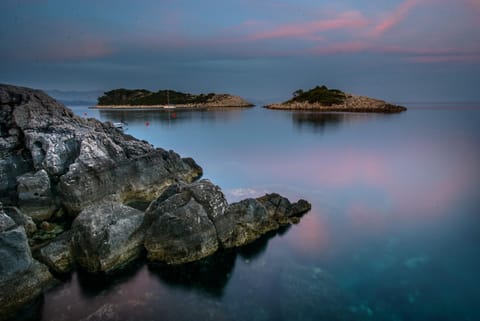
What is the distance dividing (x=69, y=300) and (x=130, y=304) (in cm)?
158

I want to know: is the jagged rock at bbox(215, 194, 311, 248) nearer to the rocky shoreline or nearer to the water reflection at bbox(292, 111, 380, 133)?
the water reflection at bbox(292, 111, 380, 133)

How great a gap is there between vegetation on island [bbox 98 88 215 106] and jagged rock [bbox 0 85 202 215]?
119m

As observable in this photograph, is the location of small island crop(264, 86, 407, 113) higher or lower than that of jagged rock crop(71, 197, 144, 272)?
higher

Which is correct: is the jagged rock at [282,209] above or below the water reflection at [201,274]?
above

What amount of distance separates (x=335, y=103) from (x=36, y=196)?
283ft

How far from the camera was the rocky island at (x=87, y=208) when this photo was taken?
8234 mm

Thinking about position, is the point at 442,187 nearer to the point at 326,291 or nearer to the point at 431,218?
the point at 431,218

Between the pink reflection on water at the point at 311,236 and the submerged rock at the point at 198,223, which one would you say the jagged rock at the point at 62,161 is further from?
the pink reflection on water at the point at 311,236

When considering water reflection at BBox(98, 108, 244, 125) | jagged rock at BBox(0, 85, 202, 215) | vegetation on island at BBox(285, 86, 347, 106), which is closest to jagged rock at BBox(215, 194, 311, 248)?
jagged rock at BBox(0, 85, 202, 215)

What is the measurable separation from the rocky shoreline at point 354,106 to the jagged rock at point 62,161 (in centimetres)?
7296

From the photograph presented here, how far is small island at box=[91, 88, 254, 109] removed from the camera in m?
127

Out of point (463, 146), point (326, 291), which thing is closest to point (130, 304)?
point (326, 291)

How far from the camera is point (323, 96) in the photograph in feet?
305

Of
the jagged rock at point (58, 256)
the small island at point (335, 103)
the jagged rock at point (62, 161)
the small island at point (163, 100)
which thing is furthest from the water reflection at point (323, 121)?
the small island at point (163, 100)
